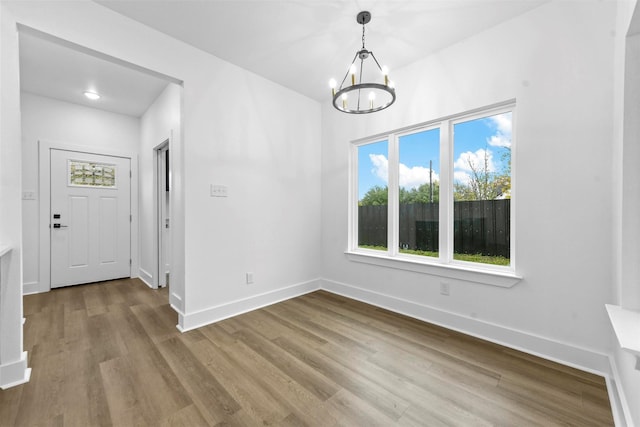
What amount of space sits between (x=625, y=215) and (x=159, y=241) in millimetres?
4808

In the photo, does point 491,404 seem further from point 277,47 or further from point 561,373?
point 277,47

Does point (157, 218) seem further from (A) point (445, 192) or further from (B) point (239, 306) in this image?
(A) point (445, 192)

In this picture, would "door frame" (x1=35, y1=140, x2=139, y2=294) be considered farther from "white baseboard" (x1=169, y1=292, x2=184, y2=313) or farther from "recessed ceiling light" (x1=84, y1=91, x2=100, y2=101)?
"white baseboard" (x1=169, y1=292, x2=184, y2=313)

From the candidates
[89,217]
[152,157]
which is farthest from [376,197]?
[89,217]

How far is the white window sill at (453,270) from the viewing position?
2.27m

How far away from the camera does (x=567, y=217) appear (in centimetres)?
199

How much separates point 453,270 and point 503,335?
64 centimetres

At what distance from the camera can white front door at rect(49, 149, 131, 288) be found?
3908 millimetres

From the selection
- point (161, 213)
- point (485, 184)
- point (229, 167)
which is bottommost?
point (161, 213)

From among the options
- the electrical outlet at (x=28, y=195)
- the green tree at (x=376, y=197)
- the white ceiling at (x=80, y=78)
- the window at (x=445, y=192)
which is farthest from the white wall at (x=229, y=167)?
the electrical outlet at (x=28, y=195)

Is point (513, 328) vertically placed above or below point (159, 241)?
below

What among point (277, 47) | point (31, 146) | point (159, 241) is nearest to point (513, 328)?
point (277, 47)

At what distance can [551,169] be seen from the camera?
206cm

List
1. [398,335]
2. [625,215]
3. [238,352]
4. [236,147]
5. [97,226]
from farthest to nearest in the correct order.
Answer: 1. [97,226]
2. [236,147]
3. [398,335]
4. [238,352]
5. [625,215]
